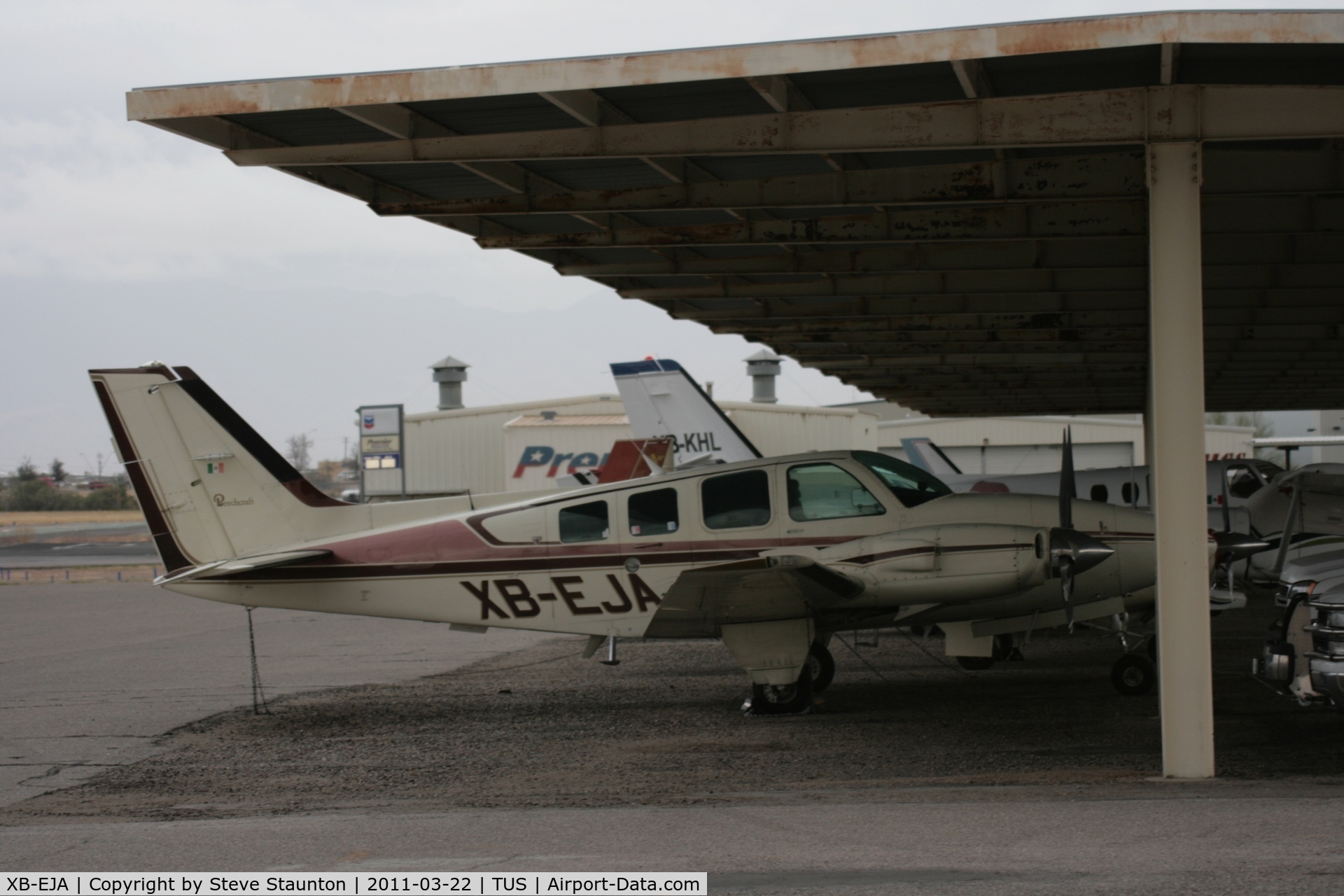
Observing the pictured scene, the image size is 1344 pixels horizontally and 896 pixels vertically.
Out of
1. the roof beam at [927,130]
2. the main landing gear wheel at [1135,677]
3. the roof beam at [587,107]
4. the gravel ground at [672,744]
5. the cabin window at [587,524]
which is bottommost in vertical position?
the gravel ground at [672,744]

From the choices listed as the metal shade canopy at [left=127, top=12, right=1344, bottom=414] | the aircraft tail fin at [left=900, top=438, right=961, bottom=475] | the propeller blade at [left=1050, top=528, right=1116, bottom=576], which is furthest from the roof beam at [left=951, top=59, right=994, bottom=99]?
the aircraft tail fin at [left=900, top=438, right=961, bottom=475]

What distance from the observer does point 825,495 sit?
10.6m

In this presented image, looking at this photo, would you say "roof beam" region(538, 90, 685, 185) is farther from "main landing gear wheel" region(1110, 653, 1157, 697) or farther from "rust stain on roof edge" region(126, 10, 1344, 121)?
"main landing gear wheel" region(1110, 653, 1157, 697)

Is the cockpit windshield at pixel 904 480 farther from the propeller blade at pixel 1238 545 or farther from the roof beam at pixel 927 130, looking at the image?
the roof beam at pixel 927 130

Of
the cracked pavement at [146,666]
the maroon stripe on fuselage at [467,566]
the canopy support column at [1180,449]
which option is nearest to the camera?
the canopy support column at [1180,449]

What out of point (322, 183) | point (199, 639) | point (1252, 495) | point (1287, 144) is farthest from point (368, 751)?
point (1252, 495)

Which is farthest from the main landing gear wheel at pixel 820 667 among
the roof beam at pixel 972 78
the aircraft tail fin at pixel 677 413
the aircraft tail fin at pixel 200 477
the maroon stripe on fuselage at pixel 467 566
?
the aircraft tail fin at pixel 677 413

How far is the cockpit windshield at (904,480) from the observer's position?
34.6 ft

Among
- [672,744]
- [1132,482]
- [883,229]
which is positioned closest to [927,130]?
[883,229]

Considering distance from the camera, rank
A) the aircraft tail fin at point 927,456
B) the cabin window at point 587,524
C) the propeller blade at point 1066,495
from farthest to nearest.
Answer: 1. the aircraft tail fin at point 927,456
2. the cabin window at point 587,524
3. the propeller blade at point 1066,495

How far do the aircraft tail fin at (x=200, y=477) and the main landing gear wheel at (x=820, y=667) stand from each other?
4.97 m

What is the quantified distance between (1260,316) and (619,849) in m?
14.6

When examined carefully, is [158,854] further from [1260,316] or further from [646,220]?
[1260,316]

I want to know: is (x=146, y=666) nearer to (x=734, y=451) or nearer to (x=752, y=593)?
(x=752, y=593)
